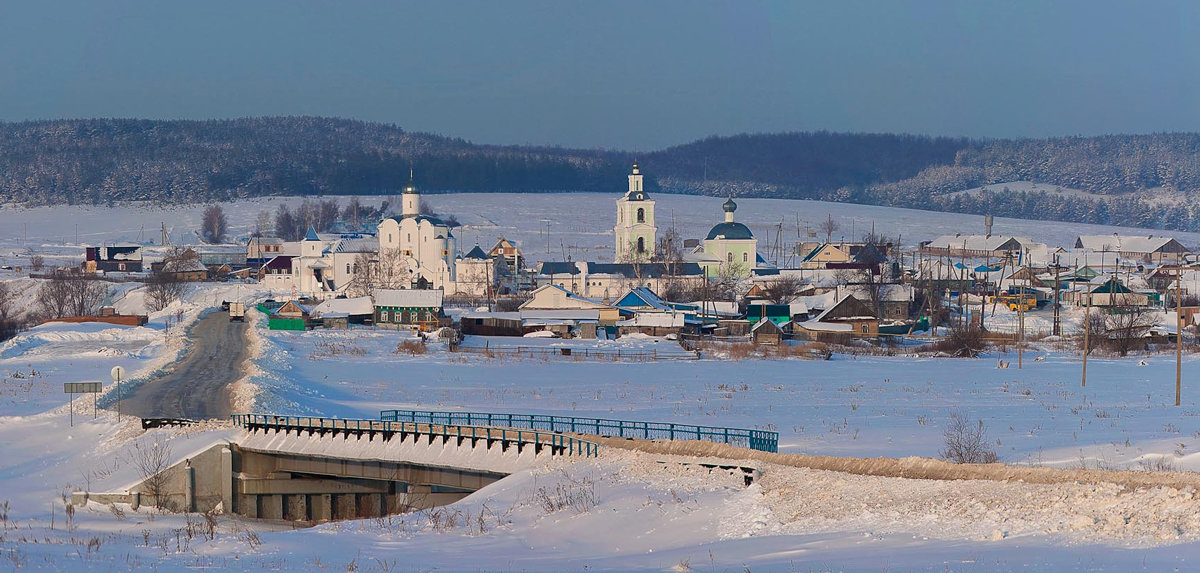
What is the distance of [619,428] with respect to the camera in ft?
81.7

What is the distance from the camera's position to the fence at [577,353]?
52469 millimetres

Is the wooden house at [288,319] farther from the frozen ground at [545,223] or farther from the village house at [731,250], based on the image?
the frozen ground at [545,223]

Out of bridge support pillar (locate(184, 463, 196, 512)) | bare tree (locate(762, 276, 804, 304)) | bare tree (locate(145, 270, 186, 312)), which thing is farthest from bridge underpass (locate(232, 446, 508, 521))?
bare tree (locate(145, 270, 186, 312))

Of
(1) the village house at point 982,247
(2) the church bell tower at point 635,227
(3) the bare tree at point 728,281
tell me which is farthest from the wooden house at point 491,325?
(1) the village house at point 982,247

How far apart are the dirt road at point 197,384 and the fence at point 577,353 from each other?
9.50 metres

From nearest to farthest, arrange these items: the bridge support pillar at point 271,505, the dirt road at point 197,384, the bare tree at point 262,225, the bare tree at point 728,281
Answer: the bridge support pillar at point 271,505
the dirt road at point 197,384
the bare tree at point 728,281
the bare tree at point 262,225

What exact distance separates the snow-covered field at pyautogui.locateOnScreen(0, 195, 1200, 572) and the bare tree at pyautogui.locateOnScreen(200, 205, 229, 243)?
87688 millimetres

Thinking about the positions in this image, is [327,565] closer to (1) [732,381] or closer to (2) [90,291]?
(1) [732,381]

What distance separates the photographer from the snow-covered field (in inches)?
608

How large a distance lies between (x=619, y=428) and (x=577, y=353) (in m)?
29.2

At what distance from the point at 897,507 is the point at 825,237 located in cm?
14018

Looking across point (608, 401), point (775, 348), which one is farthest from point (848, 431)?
point (775, 348)

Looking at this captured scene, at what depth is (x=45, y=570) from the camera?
15.0 meters

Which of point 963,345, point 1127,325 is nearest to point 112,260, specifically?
point 963,345
